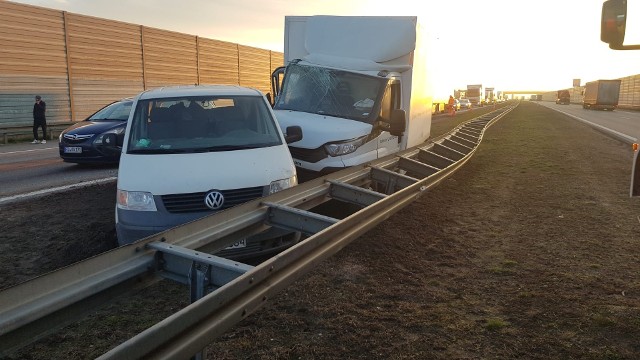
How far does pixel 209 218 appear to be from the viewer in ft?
10.9

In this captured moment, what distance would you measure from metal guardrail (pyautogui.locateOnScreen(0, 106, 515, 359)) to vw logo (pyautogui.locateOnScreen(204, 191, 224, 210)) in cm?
66

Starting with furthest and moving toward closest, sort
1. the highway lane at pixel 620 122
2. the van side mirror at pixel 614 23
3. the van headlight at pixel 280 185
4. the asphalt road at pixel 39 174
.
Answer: the highway lane at pixel 620 122, the asphalt road at pixel 39 174, the van headlight at pixel 280 185, the van side mirror at pixel 614 23

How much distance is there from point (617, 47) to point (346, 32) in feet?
16.5

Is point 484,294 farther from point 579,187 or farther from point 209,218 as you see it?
point 579,187

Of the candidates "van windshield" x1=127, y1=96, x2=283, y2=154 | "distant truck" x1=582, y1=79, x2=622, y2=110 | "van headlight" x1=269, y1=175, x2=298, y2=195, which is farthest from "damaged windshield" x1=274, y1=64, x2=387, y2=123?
"distant truck" x1=582, y1=79, x2=622, y2=110

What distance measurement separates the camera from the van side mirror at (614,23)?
12.5 ft

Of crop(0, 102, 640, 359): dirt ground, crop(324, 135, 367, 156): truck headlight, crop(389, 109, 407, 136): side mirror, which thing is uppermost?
crop(389, 109, 407, 136): side mirror

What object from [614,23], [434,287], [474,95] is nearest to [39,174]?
[434,287]

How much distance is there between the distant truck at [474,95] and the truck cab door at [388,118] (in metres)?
76.8

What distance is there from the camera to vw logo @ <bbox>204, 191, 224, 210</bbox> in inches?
175

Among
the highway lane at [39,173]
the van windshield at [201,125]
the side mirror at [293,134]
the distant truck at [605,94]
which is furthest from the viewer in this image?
the distant truck at [605,94]

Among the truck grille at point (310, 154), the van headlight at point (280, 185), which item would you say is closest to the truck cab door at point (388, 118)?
the truck grille at point (310, 154)

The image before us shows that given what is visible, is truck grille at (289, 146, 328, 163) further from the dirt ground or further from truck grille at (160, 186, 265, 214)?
truck grille at (160, 186, 265, 214)

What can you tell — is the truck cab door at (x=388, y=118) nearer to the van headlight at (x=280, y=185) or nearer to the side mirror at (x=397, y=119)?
the side mirror at (x=397, y=119)
